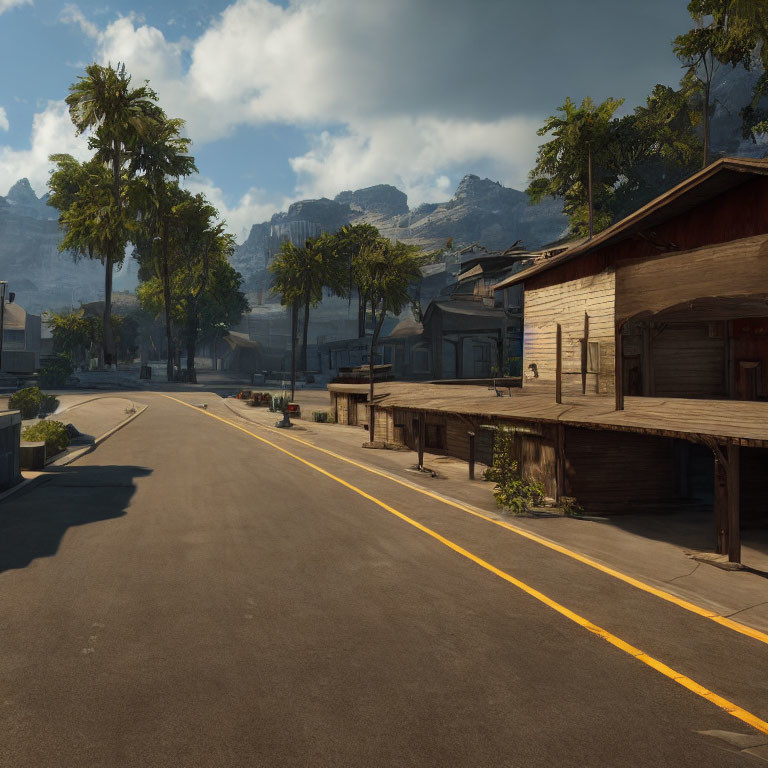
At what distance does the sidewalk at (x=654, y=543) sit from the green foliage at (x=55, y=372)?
186 ft

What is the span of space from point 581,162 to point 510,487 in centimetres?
4671

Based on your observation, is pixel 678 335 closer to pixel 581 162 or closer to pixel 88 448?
pixel 88 448

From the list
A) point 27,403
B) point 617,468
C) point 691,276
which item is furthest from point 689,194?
point 27,403

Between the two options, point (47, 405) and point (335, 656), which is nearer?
point (335, 656)

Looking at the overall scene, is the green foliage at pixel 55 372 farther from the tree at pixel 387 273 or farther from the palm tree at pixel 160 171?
the tree at pixel 387 273

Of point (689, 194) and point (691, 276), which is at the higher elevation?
point (689, 194)

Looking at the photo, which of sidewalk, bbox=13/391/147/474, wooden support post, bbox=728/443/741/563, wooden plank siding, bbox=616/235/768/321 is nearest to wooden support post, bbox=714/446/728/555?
wooden support post, bbox=728/443/741/563

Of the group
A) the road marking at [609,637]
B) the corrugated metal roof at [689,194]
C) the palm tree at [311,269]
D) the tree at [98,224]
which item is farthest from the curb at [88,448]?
the palm tree at [311,269]

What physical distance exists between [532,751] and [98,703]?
4.13m

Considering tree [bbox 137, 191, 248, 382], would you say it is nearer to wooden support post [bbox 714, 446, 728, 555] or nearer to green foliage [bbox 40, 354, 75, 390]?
green foliage [bbox 40, 354, 75, 390]

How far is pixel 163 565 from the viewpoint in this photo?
1024cm

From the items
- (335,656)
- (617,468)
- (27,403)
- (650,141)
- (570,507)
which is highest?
(650,141)

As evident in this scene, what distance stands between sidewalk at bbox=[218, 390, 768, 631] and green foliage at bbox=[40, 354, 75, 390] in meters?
56.8

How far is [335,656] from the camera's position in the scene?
22.2 feet
